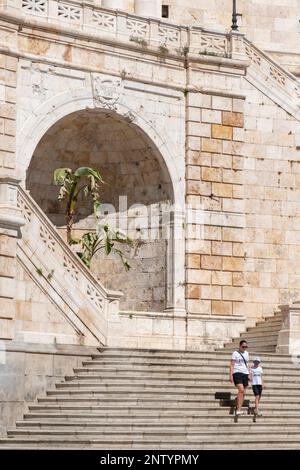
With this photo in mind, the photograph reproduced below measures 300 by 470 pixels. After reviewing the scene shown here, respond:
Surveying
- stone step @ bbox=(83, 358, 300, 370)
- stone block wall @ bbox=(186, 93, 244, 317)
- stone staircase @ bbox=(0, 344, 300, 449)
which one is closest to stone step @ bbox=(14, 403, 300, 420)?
stone staircase @ bbox=(0, 344, 300, 449)

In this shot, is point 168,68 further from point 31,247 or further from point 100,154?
point 31,247

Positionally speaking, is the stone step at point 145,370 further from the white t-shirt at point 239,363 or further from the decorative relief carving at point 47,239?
the decorative relief carving at point 47,239

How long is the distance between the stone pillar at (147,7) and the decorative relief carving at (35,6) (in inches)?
299

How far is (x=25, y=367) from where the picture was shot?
27.9 m

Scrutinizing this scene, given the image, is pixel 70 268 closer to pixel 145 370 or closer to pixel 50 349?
pixel 50 349

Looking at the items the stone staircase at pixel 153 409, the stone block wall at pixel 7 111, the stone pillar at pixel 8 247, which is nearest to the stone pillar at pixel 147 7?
the stone block wall at pixel 7 111

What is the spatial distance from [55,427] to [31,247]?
4.47 m

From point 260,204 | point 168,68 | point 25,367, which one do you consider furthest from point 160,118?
point 25,367

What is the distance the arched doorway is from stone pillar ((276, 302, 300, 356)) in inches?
150

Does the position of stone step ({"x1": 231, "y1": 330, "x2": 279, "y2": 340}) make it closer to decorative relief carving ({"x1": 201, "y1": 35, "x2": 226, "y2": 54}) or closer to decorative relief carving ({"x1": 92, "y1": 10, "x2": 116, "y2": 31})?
decorative relief carving ({"x1": 201, "y1": 35, "x2": 226, "y2": 54})

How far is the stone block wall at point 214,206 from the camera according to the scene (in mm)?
35625

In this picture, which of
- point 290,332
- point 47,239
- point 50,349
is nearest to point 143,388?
point 50,349

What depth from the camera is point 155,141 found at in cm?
3572

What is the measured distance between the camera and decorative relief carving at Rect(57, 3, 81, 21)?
111 feet
